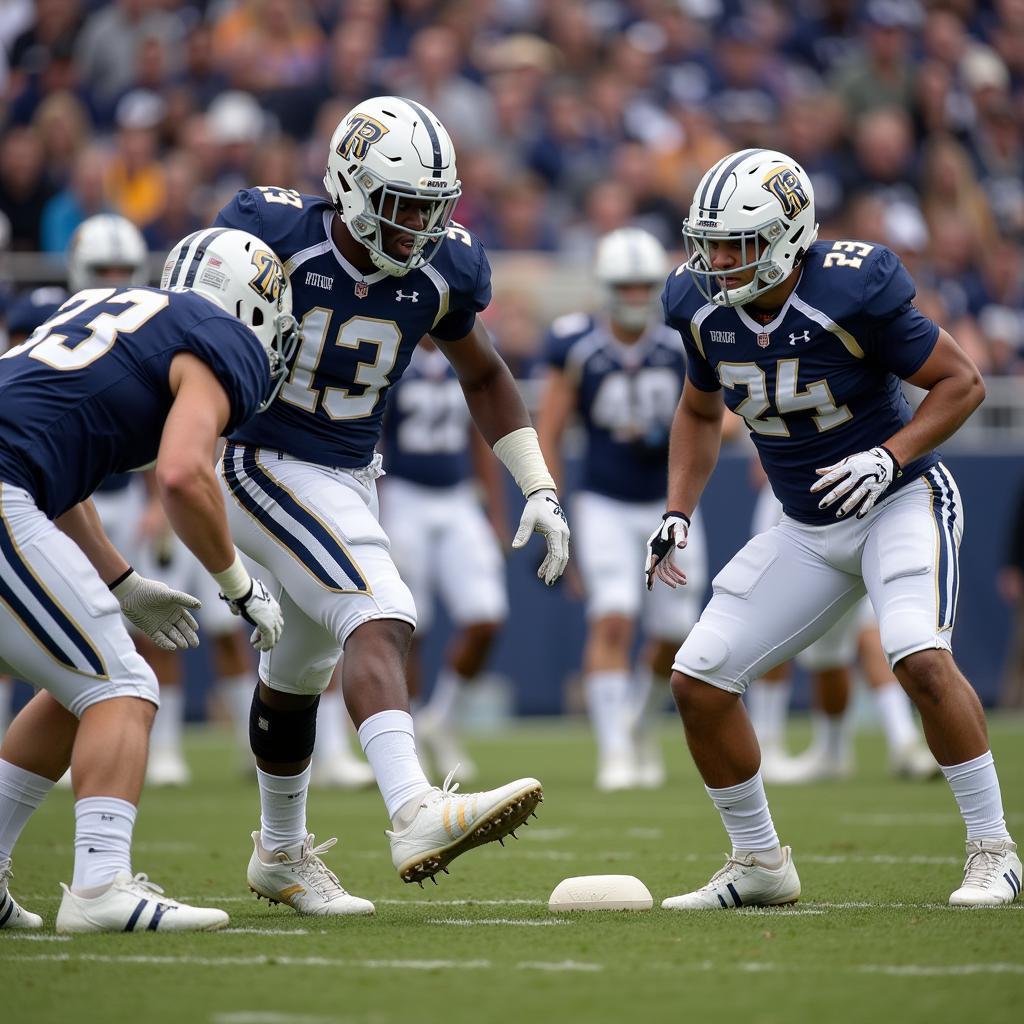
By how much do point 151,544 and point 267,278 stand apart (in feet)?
14.7

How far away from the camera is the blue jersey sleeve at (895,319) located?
4.69m

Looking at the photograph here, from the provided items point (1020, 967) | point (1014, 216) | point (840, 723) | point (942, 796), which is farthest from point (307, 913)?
point (1014, 216)

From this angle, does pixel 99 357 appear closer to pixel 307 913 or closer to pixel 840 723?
pixel 307 913

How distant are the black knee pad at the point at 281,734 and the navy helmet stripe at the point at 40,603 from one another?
2.93 feet

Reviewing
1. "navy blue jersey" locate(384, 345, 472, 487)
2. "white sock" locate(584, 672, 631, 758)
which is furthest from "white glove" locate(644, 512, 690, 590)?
"navy blue jersey" locate(384, 345, 472, 487)

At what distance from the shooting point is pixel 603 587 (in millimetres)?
8586

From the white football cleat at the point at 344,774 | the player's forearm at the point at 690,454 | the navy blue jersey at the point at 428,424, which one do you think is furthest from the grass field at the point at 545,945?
the navy blue jersey at the point at 428,424

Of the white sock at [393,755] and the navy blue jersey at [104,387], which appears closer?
the navy blue jersey at [104,387]

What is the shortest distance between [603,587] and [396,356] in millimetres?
3892

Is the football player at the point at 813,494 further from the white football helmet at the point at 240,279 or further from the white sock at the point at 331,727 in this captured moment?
the white sock at the point at 331,727

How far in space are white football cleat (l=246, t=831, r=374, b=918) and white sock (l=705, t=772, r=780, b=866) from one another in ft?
3.21

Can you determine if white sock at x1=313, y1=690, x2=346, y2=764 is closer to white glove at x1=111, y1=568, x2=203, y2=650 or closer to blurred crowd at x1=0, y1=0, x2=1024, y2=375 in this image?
blurred crowd at x1=0, y1=0, x2=1024, y2=375

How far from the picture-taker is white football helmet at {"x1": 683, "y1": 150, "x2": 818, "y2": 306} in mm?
4734

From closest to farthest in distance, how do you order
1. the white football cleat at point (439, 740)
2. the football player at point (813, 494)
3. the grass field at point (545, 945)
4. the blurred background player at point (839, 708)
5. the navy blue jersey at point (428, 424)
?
the grass field at point (545, 945)
the football player at point (813, 494)
the blurred background player at point (839, 708)
the navy blue jersey at point (428, 424)
the white football cleat at point (439, 740)
